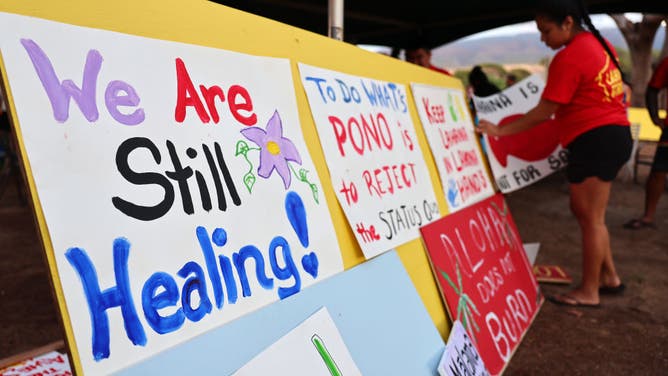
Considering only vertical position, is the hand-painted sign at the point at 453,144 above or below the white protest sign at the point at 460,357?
above

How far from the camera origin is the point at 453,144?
Answer: 6.81 feet

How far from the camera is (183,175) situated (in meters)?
0.86

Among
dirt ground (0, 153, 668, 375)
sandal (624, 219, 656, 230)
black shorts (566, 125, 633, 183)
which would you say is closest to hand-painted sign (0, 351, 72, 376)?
dirt ground (0, 153, 668, 375)

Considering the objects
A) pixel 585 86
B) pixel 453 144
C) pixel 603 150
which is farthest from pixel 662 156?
pixel 453 144

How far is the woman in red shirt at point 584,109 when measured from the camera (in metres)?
2.12

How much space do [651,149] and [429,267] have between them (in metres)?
7.20

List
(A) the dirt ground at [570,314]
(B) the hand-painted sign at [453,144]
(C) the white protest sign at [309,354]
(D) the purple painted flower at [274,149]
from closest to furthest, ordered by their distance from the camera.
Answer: (C) the white protest sign at [309,354] < (D) the purple painted flower at [274,149] < (B) the hand-painted sign at [453,144] < (A) the dirt ground at [570,314]

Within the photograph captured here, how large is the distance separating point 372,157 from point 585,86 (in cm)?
132

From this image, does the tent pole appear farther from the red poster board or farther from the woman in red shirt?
the woman in red shirt

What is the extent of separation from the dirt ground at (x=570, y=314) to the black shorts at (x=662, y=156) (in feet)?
1.99

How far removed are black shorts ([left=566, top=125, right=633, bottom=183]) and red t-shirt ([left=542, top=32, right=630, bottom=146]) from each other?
35mm

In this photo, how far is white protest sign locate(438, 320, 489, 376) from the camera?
1.31 metres

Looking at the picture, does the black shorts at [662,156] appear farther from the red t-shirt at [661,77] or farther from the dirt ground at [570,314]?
the dirt ground at [570,314]

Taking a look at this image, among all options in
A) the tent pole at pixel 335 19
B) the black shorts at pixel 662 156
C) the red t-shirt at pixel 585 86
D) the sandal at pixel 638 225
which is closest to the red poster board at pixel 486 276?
the red t-shirt at pixel 585 86
